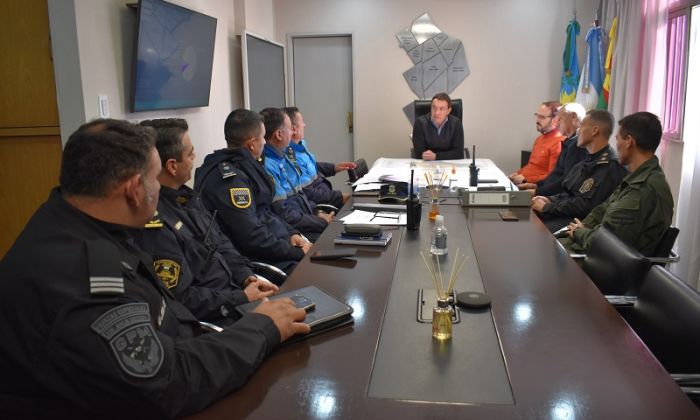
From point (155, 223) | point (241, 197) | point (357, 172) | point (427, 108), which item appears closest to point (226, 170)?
point (241, 197)

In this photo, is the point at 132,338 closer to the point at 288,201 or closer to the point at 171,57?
the point at 288,201

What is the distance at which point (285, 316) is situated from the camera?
1412 mm

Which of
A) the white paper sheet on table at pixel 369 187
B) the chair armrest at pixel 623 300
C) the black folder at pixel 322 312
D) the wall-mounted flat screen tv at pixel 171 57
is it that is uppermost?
the wall-mounted flat screen tv at pixel 171 57

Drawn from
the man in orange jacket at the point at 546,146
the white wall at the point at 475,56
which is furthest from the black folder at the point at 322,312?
the white wall at the point at 475,56

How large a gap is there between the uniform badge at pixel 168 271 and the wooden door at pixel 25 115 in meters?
1.61

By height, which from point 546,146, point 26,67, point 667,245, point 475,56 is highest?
point 475,56

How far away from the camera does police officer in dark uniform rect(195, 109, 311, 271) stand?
261 cm

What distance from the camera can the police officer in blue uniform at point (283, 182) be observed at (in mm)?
3322

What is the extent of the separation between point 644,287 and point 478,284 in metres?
0.53

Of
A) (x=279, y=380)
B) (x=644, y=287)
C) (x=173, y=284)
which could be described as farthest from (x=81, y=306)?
(x=644, y=287)

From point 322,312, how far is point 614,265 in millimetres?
1178

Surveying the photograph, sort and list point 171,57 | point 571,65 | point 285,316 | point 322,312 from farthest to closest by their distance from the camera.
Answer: point 571,65 → point 171,57 → point 322,312 → point 285,316

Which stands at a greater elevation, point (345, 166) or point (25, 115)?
point (25, 115)

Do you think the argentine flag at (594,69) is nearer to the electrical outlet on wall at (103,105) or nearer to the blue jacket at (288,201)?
the blue jacket at (288,201)
